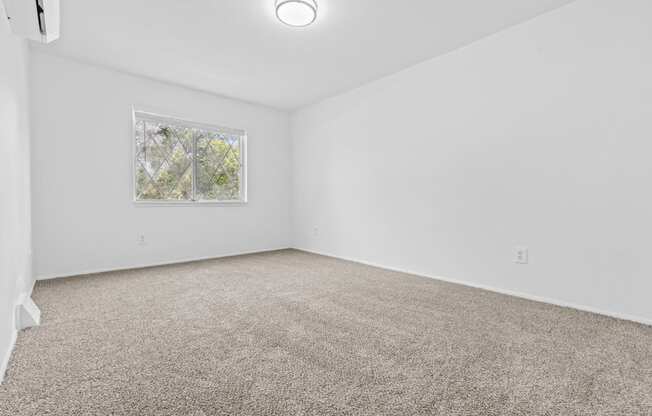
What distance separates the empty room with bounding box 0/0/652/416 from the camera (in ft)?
4.40

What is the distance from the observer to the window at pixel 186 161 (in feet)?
11.9

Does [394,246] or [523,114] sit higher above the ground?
[523,114]

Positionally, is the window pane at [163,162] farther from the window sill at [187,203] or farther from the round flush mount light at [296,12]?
the round flush mount light at [296,12]

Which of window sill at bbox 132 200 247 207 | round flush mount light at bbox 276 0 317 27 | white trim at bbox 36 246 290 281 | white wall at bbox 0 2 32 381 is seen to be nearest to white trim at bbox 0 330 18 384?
white wall at bbox 0 2 32 381

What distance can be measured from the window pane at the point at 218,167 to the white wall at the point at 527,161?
179cm

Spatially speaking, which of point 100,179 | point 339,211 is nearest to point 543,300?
point 339,211

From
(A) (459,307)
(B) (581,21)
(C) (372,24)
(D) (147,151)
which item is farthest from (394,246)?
(D) (147,151)

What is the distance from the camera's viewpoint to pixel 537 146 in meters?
2.36

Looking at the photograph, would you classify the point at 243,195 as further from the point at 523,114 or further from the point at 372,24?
the point at 523,114

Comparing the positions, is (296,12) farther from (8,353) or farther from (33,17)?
(8,353)

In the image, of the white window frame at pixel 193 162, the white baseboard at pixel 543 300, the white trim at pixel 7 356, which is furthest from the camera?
the white window frame at pixel 193 162

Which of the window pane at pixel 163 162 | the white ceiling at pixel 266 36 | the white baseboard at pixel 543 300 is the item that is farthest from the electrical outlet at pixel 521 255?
the window pane at pixel 163 162

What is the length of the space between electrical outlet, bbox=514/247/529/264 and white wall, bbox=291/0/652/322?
0.05 metres

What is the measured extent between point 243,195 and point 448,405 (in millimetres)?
3828
